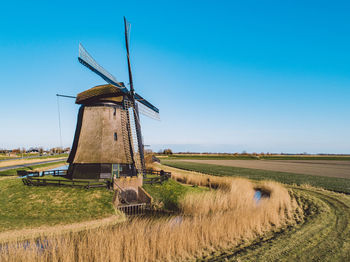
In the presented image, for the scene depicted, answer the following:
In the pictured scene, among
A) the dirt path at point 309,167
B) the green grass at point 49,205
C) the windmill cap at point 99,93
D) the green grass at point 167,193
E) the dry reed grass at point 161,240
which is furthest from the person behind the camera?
the dirt path at point 309,167

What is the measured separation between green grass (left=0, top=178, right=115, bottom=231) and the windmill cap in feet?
26.1

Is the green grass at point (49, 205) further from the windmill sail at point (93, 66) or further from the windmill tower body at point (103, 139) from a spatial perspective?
the windmill sail at point (93, 66)

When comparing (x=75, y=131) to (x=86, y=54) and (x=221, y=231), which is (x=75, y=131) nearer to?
(x=86, y=54)

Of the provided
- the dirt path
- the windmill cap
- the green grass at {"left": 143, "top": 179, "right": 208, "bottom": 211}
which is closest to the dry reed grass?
the green grass at {"left": 143, "top": 179, "right": 208, "bottom": 211}

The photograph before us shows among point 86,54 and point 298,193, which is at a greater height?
point 86,54

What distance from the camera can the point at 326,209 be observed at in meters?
12.7

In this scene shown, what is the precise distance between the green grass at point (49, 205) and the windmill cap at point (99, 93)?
7.97m

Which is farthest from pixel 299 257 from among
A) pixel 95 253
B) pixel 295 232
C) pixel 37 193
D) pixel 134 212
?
pixel 37 193

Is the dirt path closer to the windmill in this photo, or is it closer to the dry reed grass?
the dry reed grass

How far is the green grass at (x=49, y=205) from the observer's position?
Answer: 40.0ft

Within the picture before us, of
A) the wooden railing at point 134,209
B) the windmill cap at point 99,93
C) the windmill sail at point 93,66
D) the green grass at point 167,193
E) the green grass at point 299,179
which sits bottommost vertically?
the green grass at point 299,179

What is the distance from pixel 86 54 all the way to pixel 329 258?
62.6 feet

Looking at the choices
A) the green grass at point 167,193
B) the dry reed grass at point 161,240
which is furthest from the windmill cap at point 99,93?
the dry reed grass at point 161,240

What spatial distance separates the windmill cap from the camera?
18684mm
